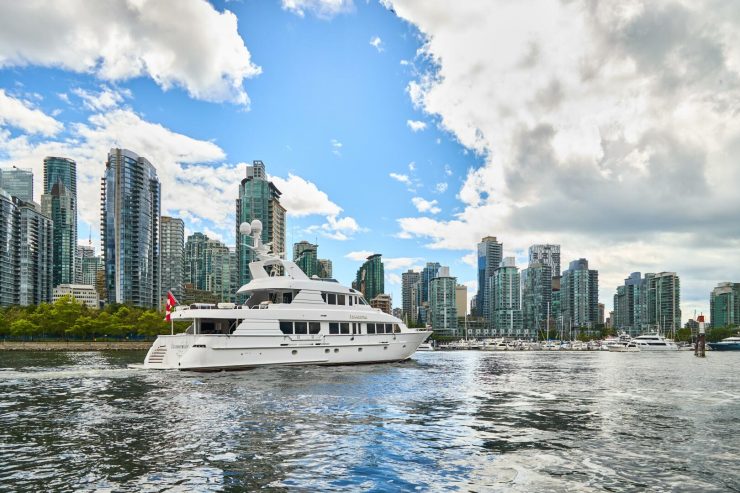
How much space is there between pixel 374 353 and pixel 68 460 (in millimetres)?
33217

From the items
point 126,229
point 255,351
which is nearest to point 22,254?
point 126,229

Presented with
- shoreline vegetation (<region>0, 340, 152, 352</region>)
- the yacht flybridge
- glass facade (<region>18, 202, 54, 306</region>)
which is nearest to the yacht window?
the yacht flybridge

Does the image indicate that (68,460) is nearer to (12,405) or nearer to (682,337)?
(12,405)

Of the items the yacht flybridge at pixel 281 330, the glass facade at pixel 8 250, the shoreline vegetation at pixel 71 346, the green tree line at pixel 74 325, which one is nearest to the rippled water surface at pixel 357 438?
the yacht flybridge at pixel 281 330

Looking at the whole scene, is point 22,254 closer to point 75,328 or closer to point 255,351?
point 75,328

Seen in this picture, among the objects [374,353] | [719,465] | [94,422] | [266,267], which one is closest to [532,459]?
[719,465]

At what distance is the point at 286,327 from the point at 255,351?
326 centimetres

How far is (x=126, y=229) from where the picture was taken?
185 meters

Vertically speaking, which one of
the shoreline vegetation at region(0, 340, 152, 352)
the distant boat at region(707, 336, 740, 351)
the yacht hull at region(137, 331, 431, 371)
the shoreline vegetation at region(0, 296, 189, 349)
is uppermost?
the yacht hull at region(137, 331, 431, 371)

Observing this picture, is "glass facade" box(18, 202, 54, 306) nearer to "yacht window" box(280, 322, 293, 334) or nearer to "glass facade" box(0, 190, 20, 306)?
"glass facade" box(0, 190, 20, 306)

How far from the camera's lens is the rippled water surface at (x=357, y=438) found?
12117mm

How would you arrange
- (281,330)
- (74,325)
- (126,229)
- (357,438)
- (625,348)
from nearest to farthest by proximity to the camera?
(357,438) < (281,330) < (74,325) < (625,348) < (126,229)

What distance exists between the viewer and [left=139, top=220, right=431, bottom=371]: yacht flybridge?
36247 mm

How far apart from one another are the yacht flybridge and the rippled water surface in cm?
653
